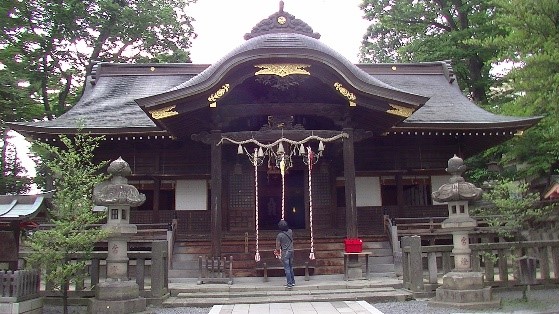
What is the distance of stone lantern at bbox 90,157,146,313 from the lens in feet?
26.2

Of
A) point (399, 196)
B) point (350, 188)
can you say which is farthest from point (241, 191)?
point (399, 196)

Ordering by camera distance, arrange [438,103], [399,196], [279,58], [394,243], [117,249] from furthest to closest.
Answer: [438,103]
[399,196]
[394,243]
[279,58]
[117,249]

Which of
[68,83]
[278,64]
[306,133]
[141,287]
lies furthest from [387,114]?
[68,83]

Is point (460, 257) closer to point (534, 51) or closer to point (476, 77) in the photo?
point (534, 51)

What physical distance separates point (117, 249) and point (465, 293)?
21.2ft

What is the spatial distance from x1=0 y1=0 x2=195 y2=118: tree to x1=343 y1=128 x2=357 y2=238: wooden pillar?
16.7 meters

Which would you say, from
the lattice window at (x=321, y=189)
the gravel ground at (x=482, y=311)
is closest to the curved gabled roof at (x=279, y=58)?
the lattice window at (x=321, y=189)

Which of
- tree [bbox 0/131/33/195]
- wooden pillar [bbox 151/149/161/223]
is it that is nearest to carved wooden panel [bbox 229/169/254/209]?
wooden pillar [bbox 151/149/161/223]

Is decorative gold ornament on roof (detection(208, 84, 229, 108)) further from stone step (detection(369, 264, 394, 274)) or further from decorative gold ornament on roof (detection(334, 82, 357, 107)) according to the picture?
stone step (detection(369, 264, 394, 274))

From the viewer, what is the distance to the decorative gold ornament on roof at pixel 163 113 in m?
11.3

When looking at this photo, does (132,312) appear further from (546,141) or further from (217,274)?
(546,141)

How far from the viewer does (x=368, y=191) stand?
15367mm

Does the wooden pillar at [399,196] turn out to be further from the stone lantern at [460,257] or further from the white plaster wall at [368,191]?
the stone lantern at [460,257]

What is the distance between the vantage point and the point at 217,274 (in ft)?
37.0
